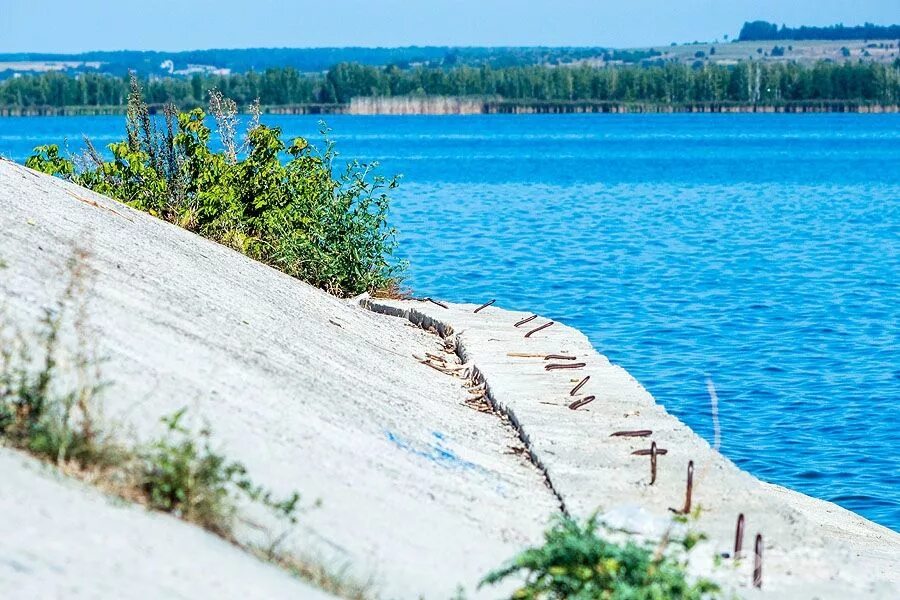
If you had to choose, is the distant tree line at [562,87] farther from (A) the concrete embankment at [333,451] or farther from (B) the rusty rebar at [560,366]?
(A) the concrete embankment at [333,451]

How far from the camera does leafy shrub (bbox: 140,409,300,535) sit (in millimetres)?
5586

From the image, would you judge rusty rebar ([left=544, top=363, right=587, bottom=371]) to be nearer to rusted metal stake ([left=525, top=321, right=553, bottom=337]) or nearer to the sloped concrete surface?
rusted metal stake ([left=525, top=321, right=553, bottom=337])

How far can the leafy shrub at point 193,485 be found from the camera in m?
5.59

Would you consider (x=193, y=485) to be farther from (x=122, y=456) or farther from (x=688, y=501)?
(x=688, y=501)

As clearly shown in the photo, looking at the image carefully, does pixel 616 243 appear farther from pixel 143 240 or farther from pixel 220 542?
pixel 220 542

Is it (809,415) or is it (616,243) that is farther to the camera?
(616,243)

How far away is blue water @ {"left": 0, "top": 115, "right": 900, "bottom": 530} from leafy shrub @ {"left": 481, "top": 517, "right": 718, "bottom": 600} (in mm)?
7170

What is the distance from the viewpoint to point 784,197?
157ft

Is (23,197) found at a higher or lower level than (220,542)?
higher

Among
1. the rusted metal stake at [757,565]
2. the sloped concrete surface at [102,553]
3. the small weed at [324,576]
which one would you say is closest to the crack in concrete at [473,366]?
the rusted metal stake at [757,565]

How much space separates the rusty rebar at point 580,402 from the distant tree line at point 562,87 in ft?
537

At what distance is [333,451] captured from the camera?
695 centimetres

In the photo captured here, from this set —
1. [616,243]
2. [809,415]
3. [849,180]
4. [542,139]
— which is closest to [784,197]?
[849,180]

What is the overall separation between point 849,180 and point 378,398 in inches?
2075
